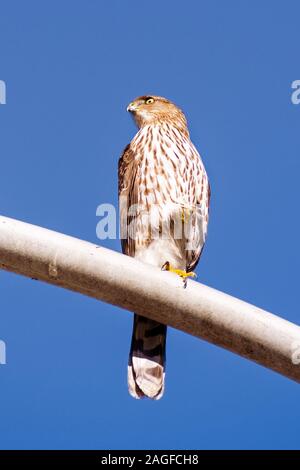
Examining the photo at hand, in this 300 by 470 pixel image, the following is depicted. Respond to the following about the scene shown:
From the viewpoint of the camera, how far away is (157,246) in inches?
234

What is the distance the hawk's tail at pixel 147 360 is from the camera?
181 inches

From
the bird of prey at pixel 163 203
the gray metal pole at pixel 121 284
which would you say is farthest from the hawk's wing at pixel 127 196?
the gray metal pole at pixel 121 284

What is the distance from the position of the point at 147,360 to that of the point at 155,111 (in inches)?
115

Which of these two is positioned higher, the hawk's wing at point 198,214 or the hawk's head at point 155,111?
the hawk's head at point 155,111

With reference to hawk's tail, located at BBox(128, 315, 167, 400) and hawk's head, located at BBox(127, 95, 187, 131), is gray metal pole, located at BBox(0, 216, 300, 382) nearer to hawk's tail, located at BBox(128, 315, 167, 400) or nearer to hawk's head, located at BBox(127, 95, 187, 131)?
hawk's tail, located at BBox(128, 315, 167, 400)

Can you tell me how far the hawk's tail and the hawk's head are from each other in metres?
2.31

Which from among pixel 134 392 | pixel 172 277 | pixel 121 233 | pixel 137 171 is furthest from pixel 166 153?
pixel 172 277

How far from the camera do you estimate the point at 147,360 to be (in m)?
5.09

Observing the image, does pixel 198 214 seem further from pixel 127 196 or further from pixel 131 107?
pixel 131 107

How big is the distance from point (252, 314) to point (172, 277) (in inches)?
14.9

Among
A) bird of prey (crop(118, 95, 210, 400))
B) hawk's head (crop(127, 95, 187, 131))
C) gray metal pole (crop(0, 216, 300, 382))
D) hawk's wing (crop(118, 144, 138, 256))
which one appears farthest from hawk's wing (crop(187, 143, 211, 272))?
gray metal pole (crop(0, 216, 300, 382))

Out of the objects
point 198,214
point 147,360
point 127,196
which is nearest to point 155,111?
point 127,196

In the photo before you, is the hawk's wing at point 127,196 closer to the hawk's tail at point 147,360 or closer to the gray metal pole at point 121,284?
the hawk's tail at point 147,360

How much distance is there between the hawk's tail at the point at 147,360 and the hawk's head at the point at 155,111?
2313mm
